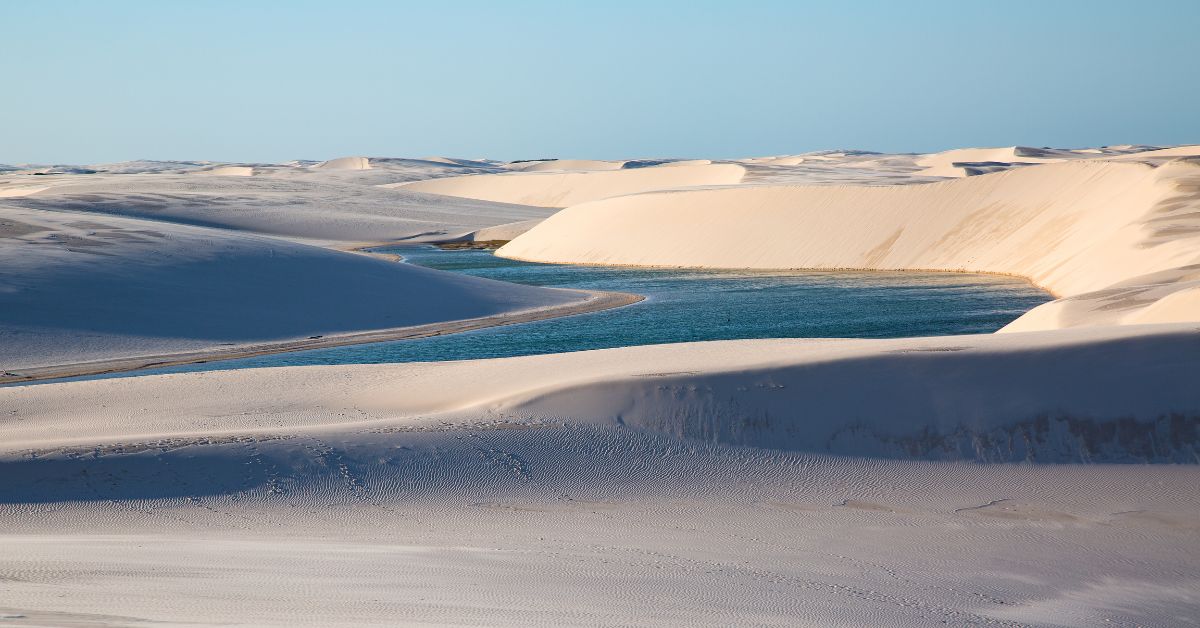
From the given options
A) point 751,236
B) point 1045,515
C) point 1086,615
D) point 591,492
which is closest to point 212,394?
point 591,492

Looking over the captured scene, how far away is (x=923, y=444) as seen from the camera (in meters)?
9.33

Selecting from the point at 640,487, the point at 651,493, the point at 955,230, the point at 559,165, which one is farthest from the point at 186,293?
the point at 559,165

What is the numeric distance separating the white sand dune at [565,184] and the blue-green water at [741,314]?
1775 inches

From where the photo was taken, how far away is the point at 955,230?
108 feet

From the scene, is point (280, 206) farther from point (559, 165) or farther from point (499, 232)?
point (559, 165)

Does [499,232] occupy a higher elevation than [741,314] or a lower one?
lower

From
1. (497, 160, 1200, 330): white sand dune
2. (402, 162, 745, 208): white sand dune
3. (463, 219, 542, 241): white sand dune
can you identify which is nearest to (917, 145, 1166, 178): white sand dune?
(402, 162, 745, 208): white sand dune

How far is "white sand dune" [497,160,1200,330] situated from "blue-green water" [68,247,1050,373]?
137 cm

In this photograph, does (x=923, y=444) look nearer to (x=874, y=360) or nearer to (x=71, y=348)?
(x=874, y=360)

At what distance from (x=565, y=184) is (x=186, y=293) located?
59.3 m

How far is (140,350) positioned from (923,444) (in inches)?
543

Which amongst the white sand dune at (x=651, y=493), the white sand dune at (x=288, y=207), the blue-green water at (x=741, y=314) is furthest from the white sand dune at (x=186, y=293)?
the white sand dune at (x=288, y=207)

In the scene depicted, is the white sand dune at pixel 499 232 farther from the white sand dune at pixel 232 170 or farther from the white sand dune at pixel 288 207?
the white sand dune at pixel 232 170

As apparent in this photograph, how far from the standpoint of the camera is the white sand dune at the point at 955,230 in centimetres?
2217
